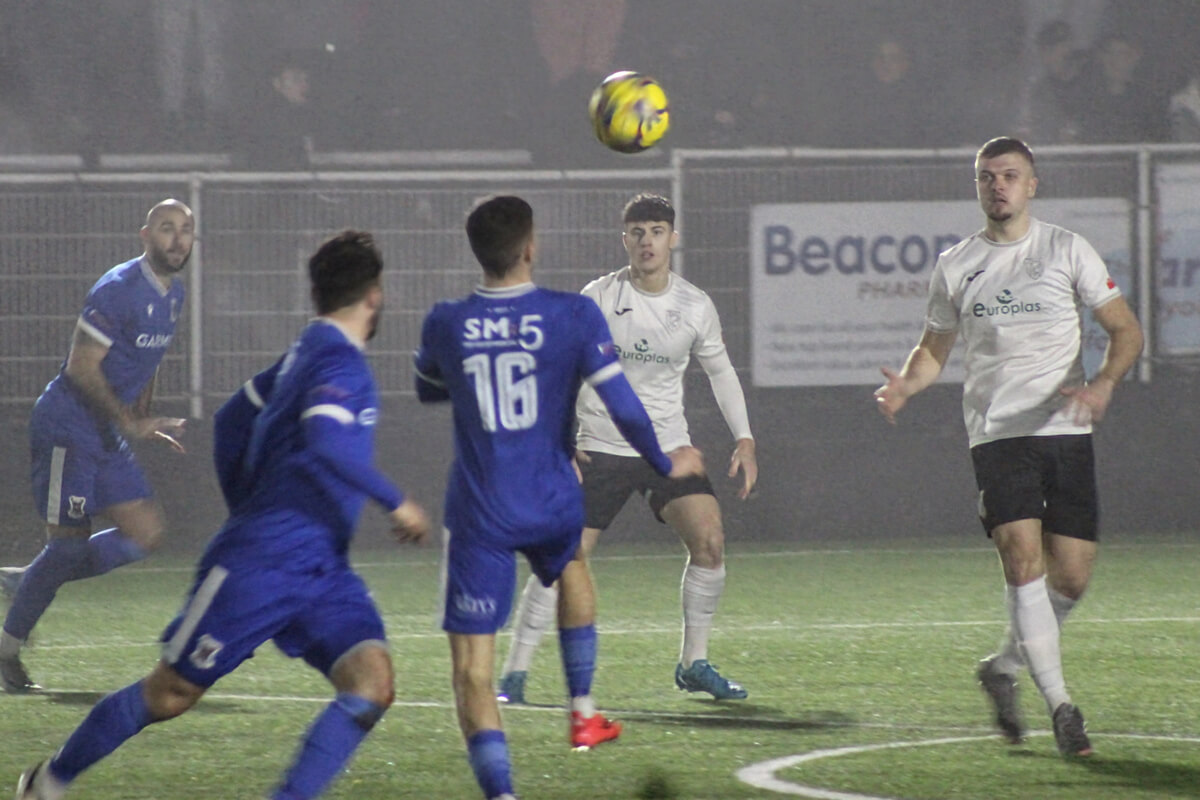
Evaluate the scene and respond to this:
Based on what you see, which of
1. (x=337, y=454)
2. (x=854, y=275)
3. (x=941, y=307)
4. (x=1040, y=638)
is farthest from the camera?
(x=854, y=275)

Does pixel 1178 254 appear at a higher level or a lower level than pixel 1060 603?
higher

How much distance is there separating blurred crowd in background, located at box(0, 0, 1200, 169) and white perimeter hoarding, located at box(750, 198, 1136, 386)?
133 centimetres

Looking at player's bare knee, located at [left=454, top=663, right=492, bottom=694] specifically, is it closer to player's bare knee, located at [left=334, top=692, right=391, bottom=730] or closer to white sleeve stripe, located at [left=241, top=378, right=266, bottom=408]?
player's bare knee, located at [left=334, top=692, right=391, bottom=730]

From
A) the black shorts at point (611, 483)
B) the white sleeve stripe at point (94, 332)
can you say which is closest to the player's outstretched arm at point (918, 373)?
the black shorts at point (611, 483)

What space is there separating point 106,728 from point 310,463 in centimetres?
83

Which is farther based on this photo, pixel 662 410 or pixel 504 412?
pixel 662 410

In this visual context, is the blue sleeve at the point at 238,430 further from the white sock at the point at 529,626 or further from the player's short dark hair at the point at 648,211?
the player's short dark hair at the point at 648,211

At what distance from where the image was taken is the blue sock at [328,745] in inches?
182

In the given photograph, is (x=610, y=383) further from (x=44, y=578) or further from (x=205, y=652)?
(x=44, y=578)

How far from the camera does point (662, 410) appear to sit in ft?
25.7

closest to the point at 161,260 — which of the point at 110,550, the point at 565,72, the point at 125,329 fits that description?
the point at 125,329

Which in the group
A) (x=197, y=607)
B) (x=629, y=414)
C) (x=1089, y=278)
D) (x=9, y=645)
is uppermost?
(x=1089, y=278)

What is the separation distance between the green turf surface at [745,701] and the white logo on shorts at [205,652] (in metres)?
1.06

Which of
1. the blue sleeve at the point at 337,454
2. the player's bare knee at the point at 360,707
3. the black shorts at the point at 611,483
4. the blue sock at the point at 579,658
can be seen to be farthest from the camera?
the black shorts at the point at 611,483
